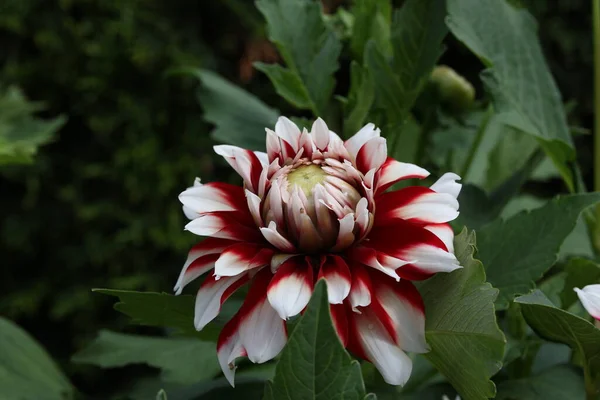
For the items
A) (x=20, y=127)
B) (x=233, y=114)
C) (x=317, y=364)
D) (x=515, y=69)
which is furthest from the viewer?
(x=20, y=127)

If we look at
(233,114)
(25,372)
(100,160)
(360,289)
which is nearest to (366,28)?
(233,114)

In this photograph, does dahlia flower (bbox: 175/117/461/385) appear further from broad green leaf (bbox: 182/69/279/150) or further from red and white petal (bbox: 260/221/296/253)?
broad green leaf (bbox: 182/69/279/150)

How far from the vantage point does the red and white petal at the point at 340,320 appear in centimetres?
33

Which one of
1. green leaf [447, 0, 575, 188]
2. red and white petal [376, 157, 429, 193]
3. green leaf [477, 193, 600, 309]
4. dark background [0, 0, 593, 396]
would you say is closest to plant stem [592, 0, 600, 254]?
green leaf [447, 0, 575, 188]

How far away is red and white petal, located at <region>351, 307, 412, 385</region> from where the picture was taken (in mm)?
336

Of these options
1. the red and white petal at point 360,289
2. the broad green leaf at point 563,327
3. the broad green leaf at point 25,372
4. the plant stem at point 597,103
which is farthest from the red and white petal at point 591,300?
the broad green leaf at point 25,372

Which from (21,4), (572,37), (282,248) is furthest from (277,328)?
(572,37)

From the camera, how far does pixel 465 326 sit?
34cm

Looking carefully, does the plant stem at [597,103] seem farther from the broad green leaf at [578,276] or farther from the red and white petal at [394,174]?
the red and white petal at [394,174]

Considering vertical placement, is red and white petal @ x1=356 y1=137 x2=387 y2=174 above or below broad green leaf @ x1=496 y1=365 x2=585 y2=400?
above

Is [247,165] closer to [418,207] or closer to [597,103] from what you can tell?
[418,207]

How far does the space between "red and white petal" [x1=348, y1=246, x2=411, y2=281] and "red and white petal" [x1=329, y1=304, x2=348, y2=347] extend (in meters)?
0.02

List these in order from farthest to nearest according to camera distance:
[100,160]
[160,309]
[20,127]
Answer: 1. [100,160]
2. [20,127]
3. [160,309]

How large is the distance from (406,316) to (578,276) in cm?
16
